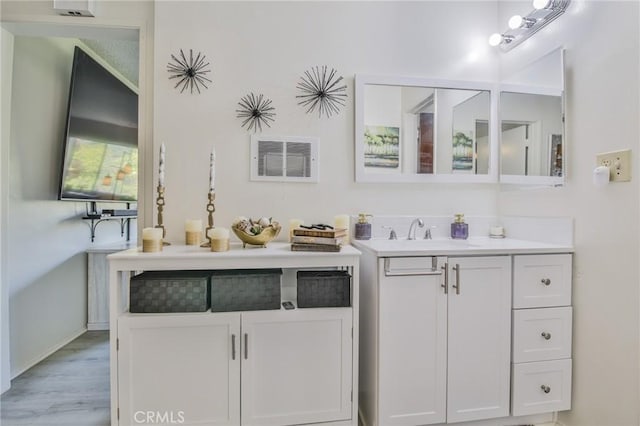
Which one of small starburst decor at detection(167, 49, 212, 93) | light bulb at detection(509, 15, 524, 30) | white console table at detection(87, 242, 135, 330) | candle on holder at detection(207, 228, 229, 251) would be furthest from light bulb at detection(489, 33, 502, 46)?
white console table at detection(87, 242, 135, 330)

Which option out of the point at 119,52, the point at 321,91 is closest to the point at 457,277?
the point at 321,91

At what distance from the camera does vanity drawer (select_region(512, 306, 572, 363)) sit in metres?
1.49

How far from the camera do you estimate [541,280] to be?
4.95 ft

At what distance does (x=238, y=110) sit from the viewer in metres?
1.81

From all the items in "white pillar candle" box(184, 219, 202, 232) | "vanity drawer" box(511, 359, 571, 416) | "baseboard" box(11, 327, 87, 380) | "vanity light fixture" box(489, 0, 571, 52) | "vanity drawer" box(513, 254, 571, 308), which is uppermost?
"vanity light fixture" box(489, 0, 571, 52)

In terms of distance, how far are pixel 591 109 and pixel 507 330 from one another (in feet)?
3.69

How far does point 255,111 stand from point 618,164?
1.77 meters

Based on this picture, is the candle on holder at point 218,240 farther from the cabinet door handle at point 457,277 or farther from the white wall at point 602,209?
the white wall at point 602,209

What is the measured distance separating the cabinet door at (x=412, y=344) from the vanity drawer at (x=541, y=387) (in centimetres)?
38

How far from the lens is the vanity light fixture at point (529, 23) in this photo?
5.20 ft

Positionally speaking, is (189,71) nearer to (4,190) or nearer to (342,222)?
(342,222)

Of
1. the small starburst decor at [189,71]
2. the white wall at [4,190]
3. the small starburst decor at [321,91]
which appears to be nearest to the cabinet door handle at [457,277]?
the small starburst decor at [321,91]

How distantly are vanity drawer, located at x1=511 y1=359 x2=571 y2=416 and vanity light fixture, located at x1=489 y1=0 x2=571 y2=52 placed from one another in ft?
5.80

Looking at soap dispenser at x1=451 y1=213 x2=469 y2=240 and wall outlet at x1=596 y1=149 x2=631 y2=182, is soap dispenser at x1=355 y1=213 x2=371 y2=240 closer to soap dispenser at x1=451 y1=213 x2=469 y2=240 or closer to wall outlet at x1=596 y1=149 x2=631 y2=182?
soap dispenser at x1=451 y1=213 x2=469 y2=240
